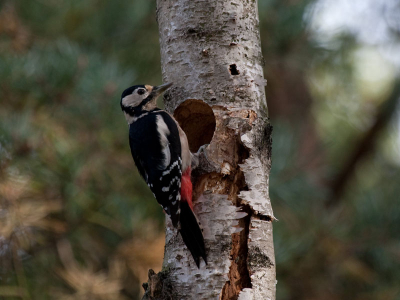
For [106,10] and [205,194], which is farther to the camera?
[106,10]

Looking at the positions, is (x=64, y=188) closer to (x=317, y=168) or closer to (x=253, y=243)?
(x=253, y=243)

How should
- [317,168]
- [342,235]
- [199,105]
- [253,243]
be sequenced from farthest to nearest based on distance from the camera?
[317,168] < [342,235] < [199,105] < [253,243]

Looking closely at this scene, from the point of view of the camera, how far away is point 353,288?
13.3 ft

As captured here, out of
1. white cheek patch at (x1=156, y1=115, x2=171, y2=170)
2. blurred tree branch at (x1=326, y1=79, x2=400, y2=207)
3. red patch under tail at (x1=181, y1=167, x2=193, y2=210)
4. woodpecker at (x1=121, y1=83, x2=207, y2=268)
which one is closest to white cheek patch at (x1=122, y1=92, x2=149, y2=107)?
woodpecker at (x1=121, y1=83, x2=207, y2=268)

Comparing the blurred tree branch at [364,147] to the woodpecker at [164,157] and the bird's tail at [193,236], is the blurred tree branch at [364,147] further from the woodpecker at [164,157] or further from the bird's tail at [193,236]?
the bird's tail at [193,236]

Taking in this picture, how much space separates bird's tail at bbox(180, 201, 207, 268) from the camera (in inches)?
82.4

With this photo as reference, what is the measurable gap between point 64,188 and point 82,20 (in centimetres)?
154

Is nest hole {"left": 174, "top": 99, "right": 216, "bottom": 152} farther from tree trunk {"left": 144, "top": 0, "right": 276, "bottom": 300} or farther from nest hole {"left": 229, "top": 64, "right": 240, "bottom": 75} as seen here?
nest hole {"left": 229, "top": 64, "right": 240, "bottom": 75}

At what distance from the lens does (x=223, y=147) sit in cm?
236

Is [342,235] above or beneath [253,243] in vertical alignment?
above

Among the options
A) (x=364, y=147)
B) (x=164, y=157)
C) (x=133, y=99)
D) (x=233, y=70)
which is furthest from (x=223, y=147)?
(x=364, y=147)

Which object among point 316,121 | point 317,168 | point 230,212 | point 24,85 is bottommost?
point 230,212

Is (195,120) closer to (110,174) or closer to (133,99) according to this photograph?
(133,99)

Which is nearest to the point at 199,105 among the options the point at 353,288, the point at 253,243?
the point at 253,243
